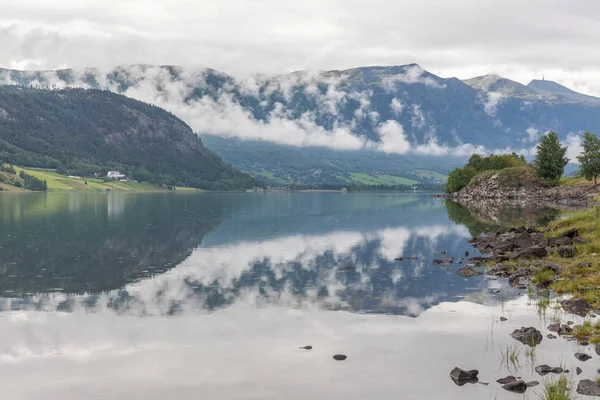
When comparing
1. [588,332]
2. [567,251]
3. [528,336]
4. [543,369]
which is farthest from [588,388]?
[567,251]

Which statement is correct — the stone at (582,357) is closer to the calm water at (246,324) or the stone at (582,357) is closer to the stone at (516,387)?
the calm water at (246,324)

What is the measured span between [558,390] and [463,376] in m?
4.81

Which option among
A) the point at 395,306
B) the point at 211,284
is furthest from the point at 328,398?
the point at 211,284

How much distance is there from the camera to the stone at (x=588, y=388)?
25.0 metres

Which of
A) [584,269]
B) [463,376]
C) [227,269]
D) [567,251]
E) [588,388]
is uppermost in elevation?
[567,251]

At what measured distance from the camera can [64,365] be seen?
101 feet

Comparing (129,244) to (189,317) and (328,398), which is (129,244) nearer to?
(189,317)

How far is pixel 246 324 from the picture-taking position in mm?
39969

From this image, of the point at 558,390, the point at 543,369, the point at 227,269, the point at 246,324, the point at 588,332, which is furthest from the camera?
the point at 227,269

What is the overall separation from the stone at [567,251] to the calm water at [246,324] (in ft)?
28.7

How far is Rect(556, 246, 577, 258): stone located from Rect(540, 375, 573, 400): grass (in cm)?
3476

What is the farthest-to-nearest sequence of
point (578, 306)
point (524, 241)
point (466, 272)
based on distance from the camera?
point (524, 241)
point (466, 272)
point (578, 306)

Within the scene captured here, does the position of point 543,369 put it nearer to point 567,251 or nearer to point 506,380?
point 506,380

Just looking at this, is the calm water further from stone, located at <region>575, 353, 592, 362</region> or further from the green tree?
the green tree
